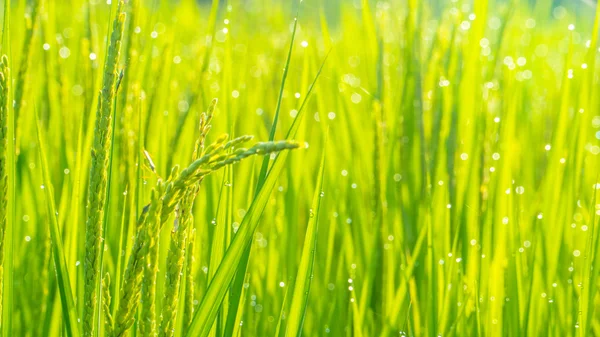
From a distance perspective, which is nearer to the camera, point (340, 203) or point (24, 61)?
point (24, 61)

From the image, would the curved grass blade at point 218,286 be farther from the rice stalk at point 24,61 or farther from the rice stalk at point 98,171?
the rice stalk at point 24,61

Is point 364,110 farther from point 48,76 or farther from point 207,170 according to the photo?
point 207,170

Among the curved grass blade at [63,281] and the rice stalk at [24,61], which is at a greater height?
the rice stalk at [24,61]

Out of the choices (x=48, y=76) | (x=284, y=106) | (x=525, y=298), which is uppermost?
(x=284, y=106)

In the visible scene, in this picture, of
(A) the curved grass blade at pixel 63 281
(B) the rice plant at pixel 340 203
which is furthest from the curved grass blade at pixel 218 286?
(A) the curved grass blade at pixel 63 281

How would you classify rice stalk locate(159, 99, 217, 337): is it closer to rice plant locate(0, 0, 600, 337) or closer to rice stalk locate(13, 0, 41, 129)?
rice plant locate(0, 0, 600, 337)

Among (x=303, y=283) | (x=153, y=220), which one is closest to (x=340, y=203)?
(x=303, y=283)

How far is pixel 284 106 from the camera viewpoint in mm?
1683

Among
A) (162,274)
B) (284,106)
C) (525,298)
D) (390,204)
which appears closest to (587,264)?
(525,298)

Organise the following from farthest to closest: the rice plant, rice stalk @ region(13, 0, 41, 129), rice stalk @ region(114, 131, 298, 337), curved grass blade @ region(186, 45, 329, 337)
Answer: rice stalk @ region(13, 0, 41, 129), the rice plant, curved grass blade @ region(186, 45, 329, 337), rice stalk @ region(114, 131, 298, 337)

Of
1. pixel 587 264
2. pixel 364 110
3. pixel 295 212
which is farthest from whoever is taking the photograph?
pixel 364 110

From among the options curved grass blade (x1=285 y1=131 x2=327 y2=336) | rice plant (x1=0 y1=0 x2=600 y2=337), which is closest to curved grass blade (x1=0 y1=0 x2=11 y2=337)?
rice plant (x1=0 y1=0 x2=600 y2=337)

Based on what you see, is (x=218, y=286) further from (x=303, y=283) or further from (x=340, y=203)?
(x=340, y=203)

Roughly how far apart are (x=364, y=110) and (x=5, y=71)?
1078 millimetres
